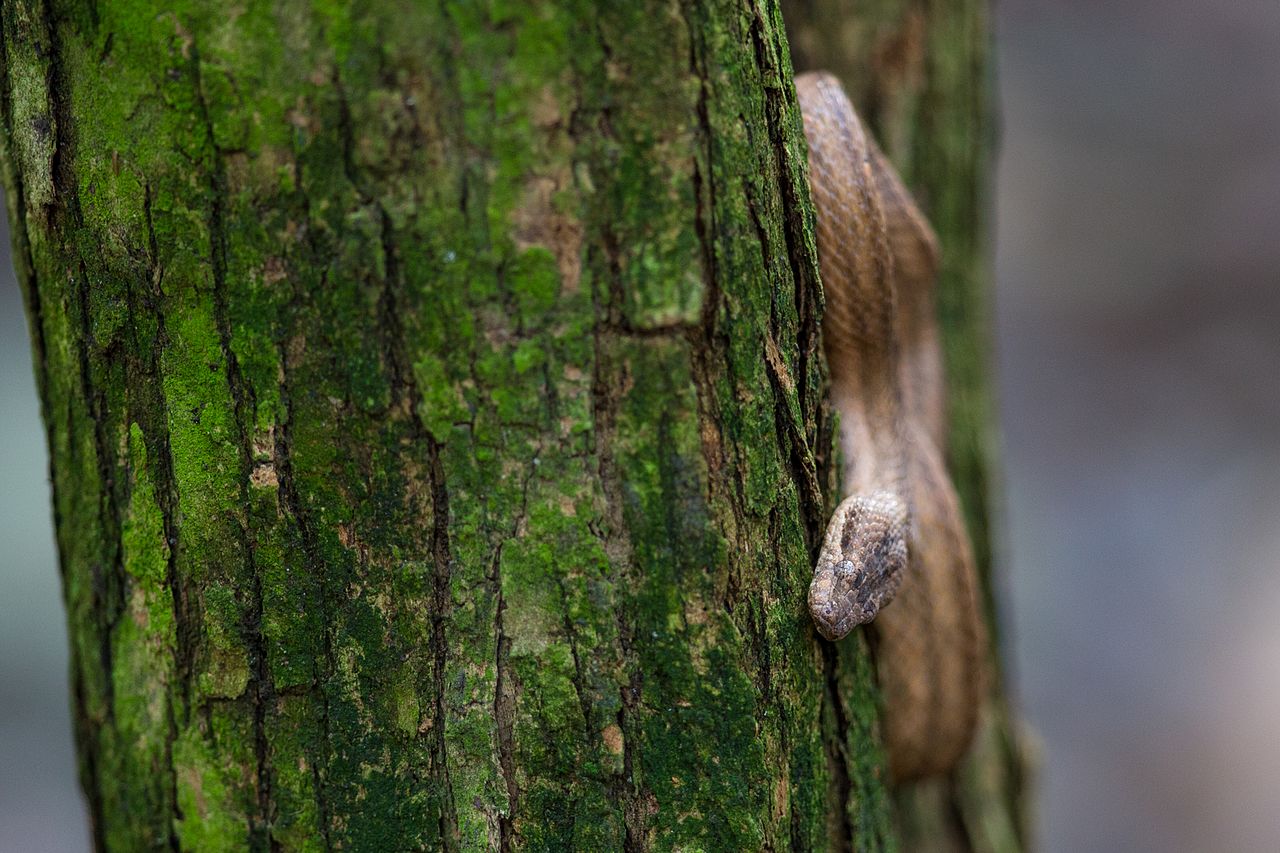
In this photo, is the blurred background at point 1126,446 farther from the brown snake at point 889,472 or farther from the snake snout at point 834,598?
the snake snout at point 834,598

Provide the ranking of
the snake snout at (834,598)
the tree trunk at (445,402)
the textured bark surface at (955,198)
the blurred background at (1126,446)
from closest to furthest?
the tree trunk at (445,402)
the snake snout at (834,598)
the textured bark surface at (955,198)
the blurred background at (1126,446)

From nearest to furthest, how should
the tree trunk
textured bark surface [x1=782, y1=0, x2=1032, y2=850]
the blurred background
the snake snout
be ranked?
the tree trunk
the snake snout
textured bark surface [x1=782, y1=0, x2=1032, y2=850]
the blurred background

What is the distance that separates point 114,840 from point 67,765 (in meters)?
2.82

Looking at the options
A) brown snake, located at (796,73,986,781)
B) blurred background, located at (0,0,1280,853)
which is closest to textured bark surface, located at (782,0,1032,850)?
brown snake, located at (796,73,986,781)

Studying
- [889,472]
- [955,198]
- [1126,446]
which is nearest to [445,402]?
[889,472]

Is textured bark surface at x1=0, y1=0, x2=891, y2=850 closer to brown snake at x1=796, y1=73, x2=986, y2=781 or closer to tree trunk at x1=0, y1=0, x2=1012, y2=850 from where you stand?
tree trunk at x1=0, y1=0, x2=1012, y2=850

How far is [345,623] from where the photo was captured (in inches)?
52.7

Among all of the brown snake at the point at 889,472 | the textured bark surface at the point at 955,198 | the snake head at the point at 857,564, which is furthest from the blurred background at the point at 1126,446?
the snake head at the point at 857,564

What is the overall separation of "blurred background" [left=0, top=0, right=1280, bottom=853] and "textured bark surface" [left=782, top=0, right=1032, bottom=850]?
A: 1.62 metres

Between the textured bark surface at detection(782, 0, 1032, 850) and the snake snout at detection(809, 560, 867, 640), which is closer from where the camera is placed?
the snake snout at detection(809, 560, 867, 640)

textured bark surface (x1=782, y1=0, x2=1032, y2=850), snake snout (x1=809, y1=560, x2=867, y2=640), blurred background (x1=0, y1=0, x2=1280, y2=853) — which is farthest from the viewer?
blurred background (x1=0, y1=0, x2=1280, y2=853)

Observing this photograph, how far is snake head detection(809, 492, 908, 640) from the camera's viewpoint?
1412 mm

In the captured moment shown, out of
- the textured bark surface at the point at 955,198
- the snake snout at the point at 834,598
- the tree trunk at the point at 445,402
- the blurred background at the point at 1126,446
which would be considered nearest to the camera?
the tree trunk at the point at 445,402

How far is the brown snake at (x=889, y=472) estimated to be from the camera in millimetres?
1495
